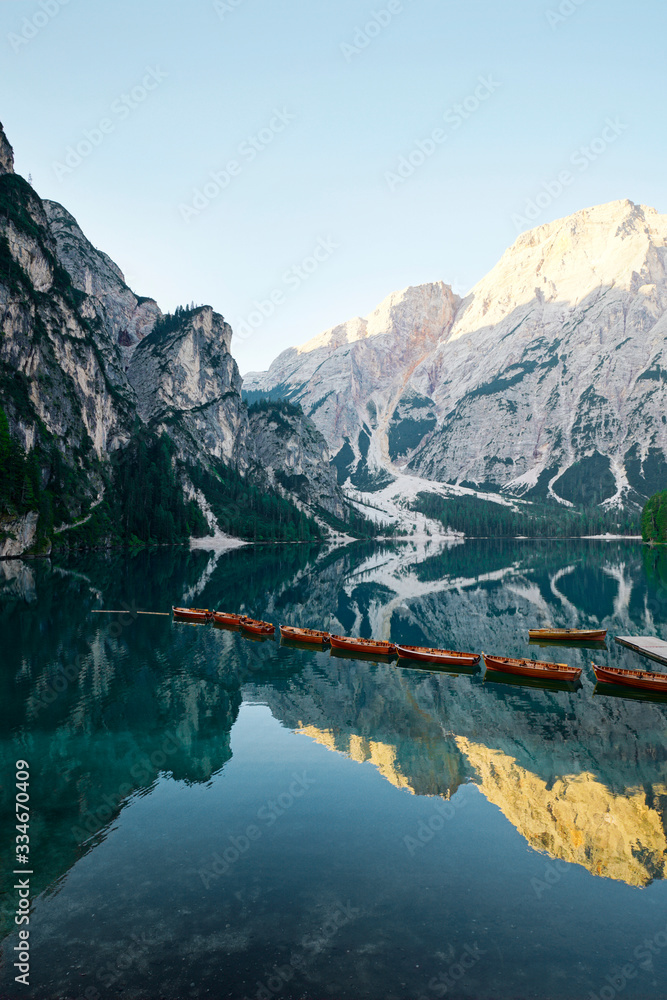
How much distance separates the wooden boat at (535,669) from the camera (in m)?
47.9

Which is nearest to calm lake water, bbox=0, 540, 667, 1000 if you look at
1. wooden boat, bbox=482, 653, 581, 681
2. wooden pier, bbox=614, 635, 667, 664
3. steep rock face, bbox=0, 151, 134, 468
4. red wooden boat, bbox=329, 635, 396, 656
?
wooden boat, bbox=482, 653, 581, 681

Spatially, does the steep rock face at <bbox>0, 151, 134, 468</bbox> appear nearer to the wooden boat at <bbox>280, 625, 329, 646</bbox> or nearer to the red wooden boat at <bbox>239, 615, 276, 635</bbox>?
the red wooden boat at <bbox>239, 615, 276, 635</bbox>

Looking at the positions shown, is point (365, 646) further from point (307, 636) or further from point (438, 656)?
point (438, 656)

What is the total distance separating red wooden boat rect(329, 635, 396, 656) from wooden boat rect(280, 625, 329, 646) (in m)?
2.04

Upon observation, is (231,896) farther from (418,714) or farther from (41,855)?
(418,714)

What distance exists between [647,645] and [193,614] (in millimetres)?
52337

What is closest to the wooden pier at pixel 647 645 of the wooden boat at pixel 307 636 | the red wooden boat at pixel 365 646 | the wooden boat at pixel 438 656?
the wooden boat at pixel 438 656

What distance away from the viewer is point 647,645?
58.4 meters

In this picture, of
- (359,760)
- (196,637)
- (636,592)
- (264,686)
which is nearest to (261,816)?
(359,760)

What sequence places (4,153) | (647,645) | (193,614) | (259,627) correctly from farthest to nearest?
(4,153), (193,614), (259,627), (647,645)

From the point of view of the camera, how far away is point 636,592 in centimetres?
9900

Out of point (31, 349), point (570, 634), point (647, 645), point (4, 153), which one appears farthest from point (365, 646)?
point (4, 153)

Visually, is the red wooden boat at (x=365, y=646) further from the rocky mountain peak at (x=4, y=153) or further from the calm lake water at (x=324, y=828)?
the rocky mountain peak at (x=4, y=153)

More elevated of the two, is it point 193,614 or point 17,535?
point 17,535
